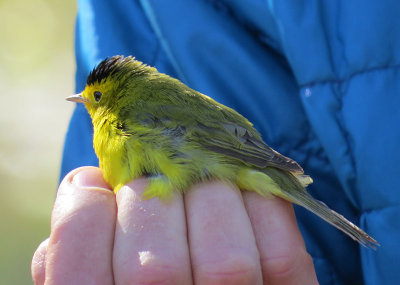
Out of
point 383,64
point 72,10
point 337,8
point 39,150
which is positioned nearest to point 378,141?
point 383,64

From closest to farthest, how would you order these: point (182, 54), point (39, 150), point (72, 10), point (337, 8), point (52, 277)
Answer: point (52, 277)
point (337, 8)
point (182, 54)
point (39, 150)
point (72, 10)

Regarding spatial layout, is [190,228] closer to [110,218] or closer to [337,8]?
[110,218]

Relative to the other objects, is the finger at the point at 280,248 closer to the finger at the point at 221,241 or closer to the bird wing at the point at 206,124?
the finger at the point at 221,241

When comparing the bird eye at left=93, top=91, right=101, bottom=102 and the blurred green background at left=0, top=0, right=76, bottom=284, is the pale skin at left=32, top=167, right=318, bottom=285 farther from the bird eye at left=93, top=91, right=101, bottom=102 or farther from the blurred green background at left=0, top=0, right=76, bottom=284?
the blurred green background at left=0, top=0, right=76, bottom=284

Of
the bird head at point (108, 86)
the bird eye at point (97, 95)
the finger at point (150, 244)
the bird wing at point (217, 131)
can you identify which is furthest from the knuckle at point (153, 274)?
the bird eye at point (97, 95)

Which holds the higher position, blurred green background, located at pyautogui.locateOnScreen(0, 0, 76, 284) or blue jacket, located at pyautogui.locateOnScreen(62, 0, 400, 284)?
blurred green background, located at pyautogui.locateOnScreen(0, 0, 76, 284)

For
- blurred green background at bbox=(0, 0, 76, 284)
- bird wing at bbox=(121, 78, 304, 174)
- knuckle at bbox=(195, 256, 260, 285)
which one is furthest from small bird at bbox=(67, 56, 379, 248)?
blurred green background at bbox=(0, 0, 76, 284)

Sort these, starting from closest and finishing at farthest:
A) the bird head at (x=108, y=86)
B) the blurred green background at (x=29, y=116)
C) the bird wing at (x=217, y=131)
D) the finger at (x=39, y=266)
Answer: the finger at (x=39, y=266) < the bird wing at (x=217, y=131) < the bird head at (x=108, y=86) < the blurred green background at (x=29, y=116)
